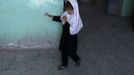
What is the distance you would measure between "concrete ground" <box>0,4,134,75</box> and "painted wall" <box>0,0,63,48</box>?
0.60 feet

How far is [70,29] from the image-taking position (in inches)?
193

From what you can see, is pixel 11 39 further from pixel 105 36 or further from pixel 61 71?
pixel 105 36

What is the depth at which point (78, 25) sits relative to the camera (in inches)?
196

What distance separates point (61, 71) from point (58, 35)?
103 centimetres

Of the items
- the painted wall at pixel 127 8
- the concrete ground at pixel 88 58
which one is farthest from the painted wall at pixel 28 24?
the painted wall at pixel 127 8

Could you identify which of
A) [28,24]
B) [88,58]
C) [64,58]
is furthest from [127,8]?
[64,58]

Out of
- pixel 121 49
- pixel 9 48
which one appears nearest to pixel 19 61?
pixel 9 48

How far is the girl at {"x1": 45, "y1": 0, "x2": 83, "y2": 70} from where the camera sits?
4820 mm

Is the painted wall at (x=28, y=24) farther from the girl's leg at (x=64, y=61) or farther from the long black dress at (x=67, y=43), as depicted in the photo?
the girl's leg at (x=64, y=61)

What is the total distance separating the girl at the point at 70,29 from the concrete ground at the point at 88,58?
0.62ft

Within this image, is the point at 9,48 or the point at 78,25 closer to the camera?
the point at 78,25

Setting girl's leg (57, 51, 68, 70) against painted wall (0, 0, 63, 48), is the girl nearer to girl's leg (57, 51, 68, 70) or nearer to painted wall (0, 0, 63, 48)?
girl's leg (57, 51, 68, 70)

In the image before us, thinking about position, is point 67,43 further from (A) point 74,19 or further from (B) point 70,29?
(A) point 74,19

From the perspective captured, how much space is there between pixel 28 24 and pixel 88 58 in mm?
1359
